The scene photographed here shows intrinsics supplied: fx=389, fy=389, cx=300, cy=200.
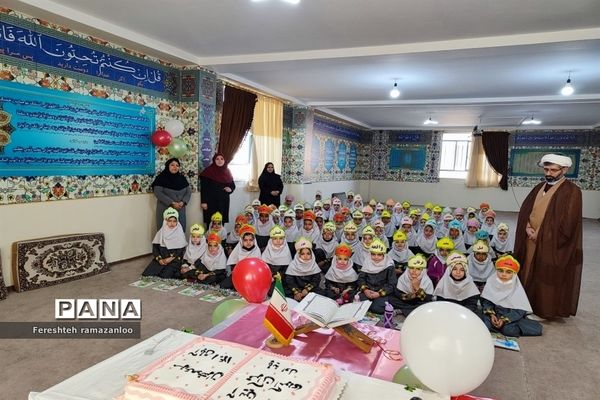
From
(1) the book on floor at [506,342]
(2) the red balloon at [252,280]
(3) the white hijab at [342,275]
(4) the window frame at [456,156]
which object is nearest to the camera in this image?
(2) the red balloon at [252,280]

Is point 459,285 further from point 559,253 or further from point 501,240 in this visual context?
point 501,240

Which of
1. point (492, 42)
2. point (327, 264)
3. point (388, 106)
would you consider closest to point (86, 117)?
point (327, 264)

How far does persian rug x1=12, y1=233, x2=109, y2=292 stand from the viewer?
351 cm

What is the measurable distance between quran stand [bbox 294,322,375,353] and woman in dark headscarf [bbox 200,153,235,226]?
4.02 metres

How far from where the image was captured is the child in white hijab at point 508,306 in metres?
3.03

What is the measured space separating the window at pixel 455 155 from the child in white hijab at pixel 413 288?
955 centimetres

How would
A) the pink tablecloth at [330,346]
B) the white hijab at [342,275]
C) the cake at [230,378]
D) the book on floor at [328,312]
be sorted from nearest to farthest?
the cake at [230,378], the pink tablecloth at [330,346], the book on floor at [328,312], the white hijab at [342,275]

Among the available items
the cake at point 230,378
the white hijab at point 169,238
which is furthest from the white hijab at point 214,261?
the cake at point 230,378

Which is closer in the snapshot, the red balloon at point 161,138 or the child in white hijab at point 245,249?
the child in white hijab at point 245,249

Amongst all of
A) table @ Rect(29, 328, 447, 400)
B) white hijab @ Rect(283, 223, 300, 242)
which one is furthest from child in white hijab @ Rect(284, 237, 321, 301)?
table @ Rect(29, 328, 447, 400)

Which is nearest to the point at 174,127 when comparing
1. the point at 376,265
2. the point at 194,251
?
the point at 194,251

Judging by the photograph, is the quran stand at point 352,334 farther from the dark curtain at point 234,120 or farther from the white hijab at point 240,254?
the dark curtain at point 234,120

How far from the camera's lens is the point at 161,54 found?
4699 millimetres

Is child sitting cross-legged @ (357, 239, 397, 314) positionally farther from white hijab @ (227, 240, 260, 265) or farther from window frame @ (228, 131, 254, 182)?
window frame @ (228, 131, 254, 182)
